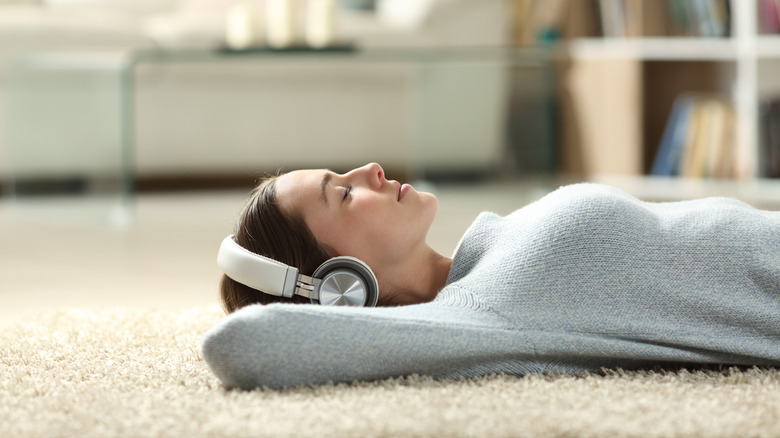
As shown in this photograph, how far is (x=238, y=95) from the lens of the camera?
3611mm

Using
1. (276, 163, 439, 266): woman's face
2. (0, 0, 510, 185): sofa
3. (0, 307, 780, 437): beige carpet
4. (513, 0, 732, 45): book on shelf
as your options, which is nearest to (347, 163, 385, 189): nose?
(276, 163, 439, 266): woman's face

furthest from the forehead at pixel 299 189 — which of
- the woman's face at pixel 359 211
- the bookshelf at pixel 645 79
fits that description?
the bookshelf at pixel 645 79

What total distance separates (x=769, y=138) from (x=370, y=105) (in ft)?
4.94

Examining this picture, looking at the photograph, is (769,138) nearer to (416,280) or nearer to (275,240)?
(416,280)

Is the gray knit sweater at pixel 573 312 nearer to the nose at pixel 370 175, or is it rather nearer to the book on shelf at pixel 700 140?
the nose at pixel 370 175

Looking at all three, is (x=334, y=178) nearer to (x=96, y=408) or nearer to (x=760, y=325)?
(x=96, y=408)

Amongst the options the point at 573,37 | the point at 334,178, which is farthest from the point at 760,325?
the point at 573,37

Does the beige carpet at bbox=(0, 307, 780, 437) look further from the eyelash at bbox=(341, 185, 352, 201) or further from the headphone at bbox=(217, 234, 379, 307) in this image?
the eyelash at bbox=(341, 185, 352, 201)

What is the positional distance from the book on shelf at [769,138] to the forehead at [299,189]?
2.23 metres

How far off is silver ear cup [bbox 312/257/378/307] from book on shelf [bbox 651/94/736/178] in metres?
2.30

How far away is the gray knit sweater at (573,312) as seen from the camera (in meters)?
0.91

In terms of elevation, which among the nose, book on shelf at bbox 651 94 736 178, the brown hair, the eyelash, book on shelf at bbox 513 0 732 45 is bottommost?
book on shelf at bbox 651 94 736 178

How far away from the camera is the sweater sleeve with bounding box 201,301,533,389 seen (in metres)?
0.88

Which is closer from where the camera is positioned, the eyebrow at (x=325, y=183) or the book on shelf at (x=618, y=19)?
the eyebrow at (x=325, y=183)
